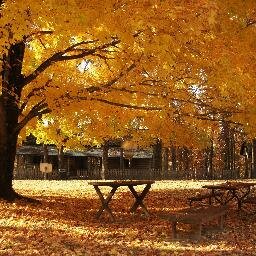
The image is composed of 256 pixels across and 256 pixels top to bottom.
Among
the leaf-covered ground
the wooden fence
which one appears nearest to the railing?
the wooden fence

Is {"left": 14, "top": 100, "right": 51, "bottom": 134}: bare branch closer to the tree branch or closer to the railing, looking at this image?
the tree branch

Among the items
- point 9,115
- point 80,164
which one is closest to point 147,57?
point 9,115

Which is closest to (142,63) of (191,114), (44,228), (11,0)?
(191,114)

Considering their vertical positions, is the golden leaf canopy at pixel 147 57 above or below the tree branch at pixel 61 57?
below

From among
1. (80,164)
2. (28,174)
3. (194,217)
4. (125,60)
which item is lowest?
(194,217)

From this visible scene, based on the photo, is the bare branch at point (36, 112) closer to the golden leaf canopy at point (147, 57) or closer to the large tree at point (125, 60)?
the large tree at point (125, 60)

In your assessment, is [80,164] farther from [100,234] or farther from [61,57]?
[100,234]

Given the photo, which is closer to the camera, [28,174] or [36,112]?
[36,112]

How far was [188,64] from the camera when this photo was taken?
33.2 feet

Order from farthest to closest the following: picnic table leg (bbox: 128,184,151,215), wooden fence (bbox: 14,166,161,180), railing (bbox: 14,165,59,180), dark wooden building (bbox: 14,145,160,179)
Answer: railing (bbox: 14,165,59,180)
dark wooden building (bbox: 14,145,160,179)
wooden fence (bbox: 14,166,161,180)
picnic table leg (bbox: 128,184,151,215)

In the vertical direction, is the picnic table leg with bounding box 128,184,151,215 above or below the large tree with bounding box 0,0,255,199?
below

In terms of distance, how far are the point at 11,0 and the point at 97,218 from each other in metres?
5.49

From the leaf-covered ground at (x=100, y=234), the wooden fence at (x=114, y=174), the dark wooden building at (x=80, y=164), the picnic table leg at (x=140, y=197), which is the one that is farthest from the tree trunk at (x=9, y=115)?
the wooden fence at (x=114, y=174)

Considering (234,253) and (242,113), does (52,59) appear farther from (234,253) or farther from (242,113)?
(234,253)
